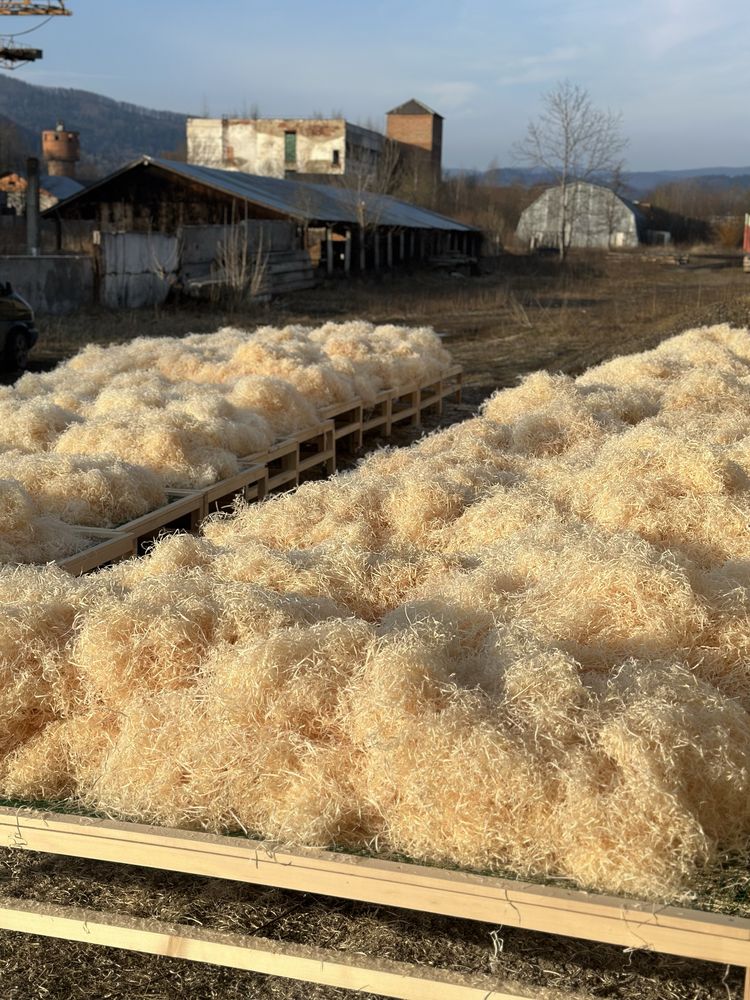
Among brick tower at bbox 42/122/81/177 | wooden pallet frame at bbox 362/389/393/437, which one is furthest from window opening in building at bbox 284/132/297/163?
wooden pallet frame at bbox 362/389/393/437

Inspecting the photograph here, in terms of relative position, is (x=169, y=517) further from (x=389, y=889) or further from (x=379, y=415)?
(x=379, y=415)

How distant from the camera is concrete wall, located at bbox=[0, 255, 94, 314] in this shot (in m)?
20.7

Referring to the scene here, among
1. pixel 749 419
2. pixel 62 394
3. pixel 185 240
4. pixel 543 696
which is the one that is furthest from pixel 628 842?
pixel 185 240

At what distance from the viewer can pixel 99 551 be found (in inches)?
224

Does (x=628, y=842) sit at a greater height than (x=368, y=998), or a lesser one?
greater

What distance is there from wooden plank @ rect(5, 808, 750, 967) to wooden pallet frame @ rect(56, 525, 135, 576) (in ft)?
7.55

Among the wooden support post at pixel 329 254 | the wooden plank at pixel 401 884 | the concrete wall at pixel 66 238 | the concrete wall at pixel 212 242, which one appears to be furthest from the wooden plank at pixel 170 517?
the wooden support post at pixel 329 254

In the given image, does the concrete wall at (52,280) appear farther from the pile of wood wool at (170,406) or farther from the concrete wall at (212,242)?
the pile of wood wool at (170,406)

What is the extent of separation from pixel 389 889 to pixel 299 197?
32.2 metres

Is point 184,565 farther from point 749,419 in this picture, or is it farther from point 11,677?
point 749,419

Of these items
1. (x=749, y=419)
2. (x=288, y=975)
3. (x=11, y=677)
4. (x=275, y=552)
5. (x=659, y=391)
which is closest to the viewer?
(x=288, y=975)

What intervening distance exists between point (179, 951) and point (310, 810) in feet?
1.84

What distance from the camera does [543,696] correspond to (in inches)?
123

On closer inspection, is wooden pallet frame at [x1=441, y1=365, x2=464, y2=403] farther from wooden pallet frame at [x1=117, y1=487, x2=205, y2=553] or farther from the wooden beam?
the wooden beam
